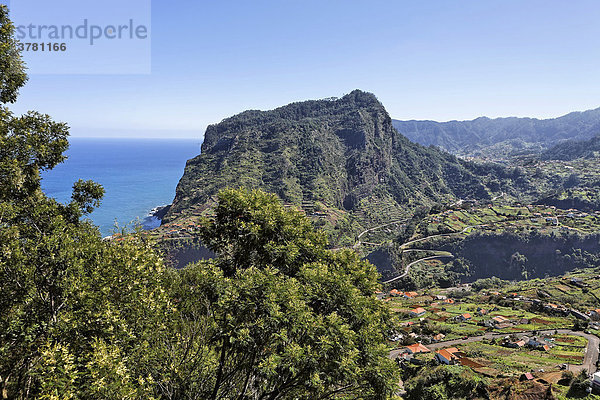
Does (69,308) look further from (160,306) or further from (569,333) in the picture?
(569,333)

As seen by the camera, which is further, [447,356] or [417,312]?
[417,312]

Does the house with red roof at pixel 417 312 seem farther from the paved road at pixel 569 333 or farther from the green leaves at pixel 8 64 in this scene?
the green leaves at pixel 8 64

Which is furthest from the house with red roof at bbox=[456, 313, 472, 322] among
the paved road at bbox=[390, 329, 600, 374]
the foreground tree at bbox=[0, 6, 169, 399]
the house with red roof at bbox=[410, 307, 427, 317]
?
the foreground tree at bbox=[0, 6, 169, 399]

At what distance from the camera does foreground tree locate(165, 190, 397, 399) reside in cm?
859

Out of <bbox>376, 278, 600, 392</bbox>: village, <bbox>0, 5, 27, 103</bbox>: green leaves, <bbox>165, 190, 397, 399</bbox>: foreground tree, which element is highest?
<bbox>0, 5, 27, 103</bbox>: green leaves

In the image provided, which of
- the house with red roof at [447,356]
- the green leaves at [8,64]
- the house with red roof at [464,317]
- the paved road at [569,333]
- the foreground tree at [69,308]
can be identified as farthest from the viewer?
the house with red roof at [464,317]

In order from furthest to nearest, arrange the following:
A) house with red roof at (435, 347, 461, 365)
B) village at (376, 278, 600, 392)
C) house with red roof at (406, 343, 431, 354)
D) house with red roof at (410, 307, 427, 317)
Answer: house with red roof at (410, 307, 427, 317)
house with red roof at (406, 343, 431, 354)
house with red roof at (435, 347, 461, 365)
village at (376, 278, 600, 392)

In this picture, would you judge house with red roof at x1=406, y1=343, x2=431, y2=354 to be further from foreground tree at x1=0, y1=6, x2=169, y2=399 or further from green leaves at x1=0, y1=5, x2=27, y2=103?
green leaves at x1=0, y1=5, x2=27, y2=103

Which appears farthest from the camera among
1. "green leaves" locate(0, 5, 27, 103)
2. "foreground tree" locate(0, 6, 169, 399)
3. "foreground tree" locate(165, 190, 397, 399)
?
"green leaves" locate(0, 5, 27, 103)

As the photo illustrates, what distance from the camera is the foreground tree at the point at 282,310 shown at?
8.59m

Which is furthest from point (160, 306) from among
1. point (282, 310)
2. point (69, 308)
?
point (282, 310)

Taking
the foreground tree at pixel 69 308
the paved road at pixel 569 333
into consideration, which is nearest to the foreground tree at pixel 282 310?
the foreground tree at pixel 69 308

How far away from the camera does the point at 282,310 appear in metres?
8.86

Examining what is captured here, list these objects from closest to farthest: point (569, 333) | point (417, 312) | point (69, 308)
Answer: point (69, 308)
point (569, 333)
point (417, 312)
